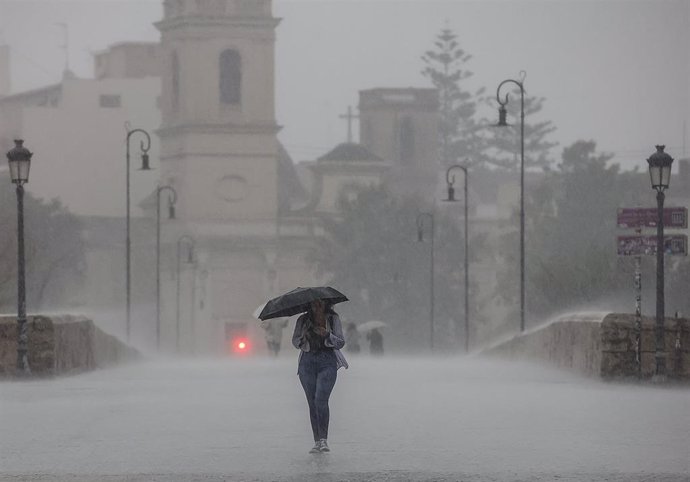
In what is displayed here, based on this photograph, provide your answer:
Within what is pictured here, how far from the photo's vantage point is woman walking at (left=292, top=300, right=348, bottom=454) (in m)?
19.3

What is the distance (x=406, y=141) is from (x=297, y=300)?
152068 mm

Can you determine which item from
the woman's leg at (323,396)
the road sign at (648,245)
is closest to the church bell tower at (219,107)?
the road sign at (648,245)

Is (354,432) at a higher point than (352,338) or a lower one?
higher

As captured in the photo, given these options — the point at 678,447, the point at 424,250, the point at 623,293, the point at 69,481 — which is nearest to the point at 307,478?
the point at 69,481

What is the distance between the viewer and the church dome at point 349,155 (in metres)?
140

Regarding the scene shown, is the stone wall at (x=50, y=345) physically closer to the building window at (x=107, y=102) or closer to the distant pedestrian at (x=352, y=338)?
the distant pedestrian at (x=352, y=338)

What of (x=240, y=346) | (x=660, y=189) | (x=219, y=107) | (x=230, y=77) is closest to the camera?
(x=660, y=189)

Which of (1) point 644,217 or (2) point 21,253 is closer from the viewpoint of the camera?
(1) point 644,217

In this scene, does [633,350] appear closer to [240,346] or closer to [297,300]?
[297,300]

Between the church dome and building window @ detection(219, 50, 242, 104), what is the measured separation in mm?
11997

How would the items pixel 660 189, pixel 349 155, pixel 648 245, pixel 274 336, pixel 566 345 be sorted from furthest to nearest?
pixel 349 155
pixel 274 336
pixel 566 345
pixel 660 189
pixel 648 245

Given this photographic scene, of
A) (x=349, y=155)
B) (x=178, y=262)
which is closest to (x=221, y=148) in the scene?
(x=349, y=155)

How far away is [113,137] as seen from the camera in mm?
143875

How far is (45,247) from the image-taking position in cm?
11675
